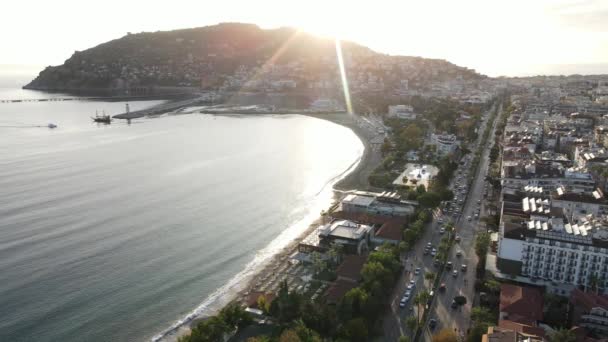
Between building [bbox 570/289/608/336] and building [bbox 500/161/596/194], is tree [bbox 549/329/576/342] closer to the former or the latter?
building [bbox 570/289/608/336]

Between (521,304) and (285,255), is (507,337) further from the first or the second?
(285,255)

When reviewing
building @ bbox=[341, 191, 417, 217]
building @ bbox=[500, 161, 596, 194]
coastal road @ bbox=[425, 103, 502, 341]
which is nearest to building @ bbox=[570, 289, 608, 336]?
coastal road @ bbox=[425, 103, 502, 341]

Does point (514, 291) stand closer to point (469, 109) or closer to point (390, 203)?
point (390, 203)

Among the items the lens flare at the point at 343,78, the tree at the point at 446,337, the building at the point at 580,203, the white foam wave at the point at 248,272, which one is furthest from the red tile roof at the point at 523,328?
the lens flare at the point at 343,78

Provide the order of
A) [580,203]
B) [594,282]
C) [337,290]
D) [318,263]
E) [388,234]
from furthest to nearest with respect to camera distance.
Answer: [580,203] < [388,234] < [318,263] < [337,290] < [594,282]

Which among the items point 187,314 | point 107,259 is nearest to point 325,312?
point 187,314

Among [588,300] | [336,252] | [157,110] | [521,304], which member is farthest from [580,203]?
[157,110]

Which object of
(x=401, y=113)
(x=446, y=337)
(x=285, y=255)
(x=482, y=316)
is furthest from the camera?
(x=401, y=113)
